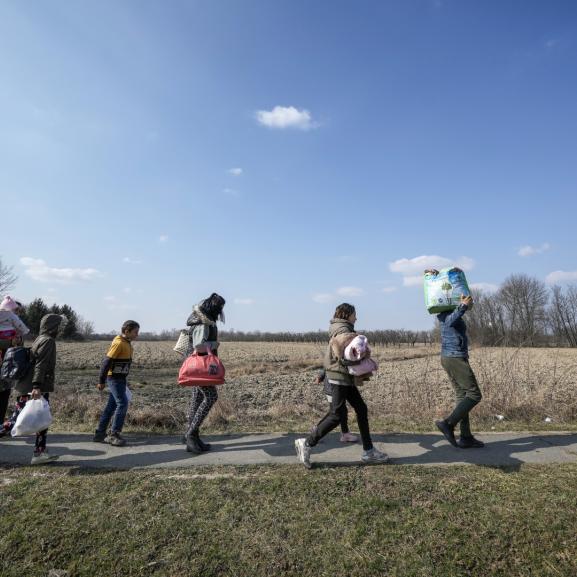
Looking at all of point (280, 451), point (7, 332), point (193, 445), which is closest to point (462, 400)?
point (280, 451)

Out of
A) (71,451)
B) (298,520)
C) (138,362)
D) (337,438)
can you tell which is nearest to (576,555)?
(298,520)

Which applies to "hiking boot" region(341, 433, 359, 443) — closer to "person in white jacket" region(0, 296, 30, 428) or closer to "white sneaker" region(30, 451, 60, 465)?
"white sneaker" region(30, 451, 60, 465)

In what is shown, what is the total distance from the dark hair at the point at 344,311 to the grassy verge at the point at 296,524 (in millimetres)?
1781

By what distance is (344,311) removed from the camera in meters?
4.91

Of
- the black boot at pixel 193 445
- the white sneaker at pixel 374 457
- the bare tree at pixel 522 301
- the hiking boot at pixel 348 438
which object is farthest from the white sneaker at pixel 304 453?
the bare tree at pixel 522 301

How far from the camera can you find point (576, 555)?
293 cm

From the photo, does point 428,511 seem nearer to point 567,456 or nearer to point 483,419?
point 567,456

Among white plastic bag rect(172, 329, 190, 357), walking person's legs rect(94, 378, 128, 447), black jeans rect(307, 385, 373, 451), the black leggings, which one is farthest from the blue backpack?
Answer: black jeans rect(307, 385, 373, 451)

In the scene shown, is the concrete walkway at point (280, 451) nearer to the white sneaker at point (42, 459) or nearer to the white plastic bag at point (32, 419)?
the white sneaker at point (42, 459)

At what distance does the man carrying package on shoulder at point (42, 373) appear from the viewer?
193 inches

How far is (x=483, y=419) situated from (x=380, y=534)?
5.02 meters

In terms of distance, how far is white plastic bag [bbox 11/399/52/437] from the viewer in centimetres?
453

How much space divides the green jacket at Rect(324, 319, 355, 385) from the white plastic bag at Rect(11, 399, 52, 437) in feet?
11.1

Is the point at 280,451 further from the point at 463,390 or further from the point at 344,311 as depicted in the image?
the point at 463,390
